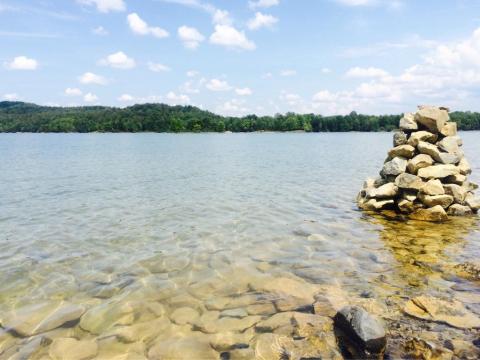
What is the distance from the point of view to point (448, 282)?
8.78 m

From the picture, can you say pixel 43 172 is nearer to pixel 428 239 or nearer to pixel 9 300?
pixel 9 300

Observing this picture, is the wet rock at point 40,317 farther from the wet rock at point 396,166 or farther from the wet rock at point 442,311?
the wet rock at point 396,166

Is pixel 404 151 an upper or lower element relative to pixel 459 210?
upper

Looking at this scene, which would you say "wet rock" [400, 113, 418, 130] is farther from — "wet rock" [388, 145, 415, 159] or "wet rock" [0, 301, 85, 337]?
"wet rock" [0, 301, 85, 337]

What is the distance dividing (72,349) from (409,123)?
56.0 feet

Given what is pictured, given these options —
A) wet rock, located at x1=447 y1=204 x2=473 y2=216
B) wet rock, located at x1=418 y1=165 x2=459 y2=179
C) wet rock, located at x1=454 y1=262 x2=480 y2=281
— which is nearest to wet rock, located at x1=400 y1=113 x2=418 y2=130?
wet rock, located at x1=418 y1=165 x2=459 y2=179

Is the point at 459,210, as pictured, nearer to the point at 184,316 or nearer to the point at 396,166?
the point at 396,166

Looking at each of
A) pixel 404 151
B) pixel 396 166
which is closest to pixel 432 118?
pixel 404 151

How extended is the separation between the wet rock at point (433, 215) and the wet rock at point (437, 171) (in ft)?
5.15

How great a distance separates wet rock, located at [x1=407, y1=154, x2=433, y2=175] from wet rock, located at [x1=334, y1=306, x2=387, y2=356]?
40.1ft

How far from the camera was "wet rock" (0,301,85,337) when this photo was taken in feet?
22.7

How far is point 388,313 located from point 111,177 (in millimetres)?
26746

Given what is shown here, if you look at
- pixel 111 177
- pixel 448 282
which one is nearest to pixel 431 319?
pixel 448 282

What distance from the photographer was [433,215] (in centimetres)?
1540
